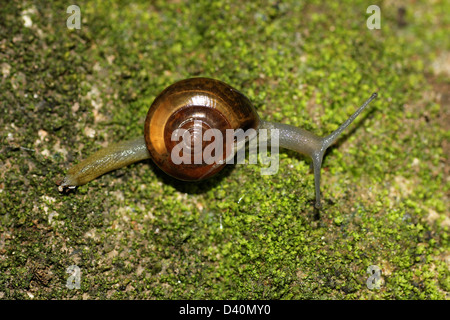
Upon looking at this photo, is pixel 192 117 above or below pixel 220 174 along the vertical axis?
above

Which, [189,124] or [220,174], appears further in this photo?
[220,174]

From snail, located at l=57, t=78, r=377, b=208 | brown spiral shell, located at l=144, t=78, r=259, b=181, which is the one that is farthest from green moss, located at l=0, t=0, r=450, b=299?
brown spiral shell, located at l=144, t=78, r=259, b=181

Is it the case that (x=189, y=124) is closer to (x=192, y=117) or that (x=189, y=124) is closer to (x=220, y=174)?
(x=192, y=117)

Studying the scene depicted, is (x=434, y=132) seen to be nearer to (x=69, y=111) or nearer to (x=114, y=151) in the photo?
(x=114, y=151)

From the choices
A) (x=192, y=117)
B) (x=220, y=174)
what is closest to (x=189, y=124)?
(x=192, y=117)

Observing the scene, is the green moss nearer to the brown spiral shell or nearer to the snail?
the snail

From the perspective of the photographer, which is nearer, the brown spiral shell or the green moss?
the brown spiral shell
